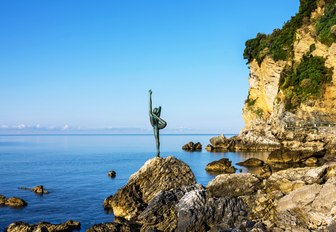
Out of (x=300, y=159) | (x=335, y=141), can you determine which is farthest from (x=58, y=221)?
(x=335, y=141)

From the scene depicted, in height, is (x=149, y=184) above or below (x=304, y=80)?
below

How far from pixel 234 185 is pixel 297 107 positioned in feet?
190

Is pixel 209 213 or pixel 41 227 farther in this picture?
pixel 41 227

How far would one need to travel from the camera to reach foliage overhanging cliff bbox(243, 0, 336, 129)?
234 ft

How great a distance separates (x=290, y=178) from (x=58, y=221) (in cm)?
1550

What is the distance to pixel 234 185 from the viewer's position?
2284cm

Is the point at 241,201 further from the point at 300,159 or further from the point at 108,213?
the point at 300,159

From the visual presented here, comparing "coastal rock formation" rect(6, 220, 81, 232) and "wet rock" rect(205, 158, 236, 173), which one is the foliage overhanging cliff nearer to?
"wet rock" rect(205, 158, 236, 173)

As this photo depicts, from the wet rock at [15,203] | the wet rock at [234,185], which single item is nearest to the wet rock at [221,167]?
the wet rock at [15,203]

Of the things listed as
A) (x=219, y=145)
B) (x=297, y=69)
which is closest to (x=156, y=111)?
(x=297, y=69)

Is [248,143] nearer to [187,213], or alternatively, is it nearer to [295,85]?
[295,85]

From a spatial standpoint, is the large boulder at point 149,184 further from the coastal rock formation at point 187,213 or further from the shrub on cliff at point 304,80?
the shrub on cliff at point 304,80

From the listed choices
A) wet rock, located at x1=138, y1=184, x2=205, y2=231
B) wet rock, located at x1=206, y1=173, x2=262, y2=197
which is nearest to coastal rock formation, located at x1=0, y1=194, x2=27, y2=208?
wet rock, located at x1=138, y1=184, x2=205, y2=231

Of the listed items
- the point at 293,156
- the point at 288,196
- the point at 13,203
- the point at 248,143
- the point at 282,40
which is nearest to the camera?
the point at 288,196
